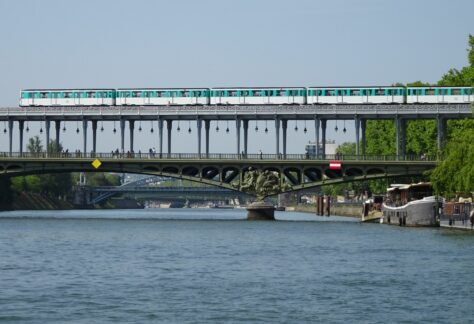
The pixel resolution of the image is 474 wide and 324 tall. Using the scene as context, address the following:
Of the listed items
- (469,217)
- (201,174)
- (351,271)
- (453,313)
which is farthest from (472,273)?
(201,174)

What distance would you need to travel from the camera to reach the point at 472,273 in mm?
55188

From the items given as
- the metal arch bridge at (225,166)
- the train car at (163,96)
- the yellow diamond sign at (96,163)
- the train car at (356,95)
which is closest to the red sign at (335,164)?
the metal arch bridge at (225,166)

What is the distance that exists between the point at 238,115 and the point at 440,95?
20481 mm

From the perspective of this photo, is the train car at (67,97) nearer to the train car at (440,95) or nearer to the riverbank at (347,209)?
the train car at (440,95)

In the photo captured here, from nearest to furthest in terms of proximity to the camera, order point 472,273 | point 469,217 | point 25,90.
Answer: point 472,273, point 469,217, point 25,90

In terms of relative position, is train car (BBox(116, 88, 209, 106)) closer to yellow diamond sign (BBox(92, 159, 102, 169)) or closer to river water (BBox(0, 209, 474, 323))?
yellow diamond sign (BBox(92, 159, 102, 169))

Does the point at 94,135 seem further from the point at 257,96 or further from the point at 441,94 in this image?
the point at 441,94

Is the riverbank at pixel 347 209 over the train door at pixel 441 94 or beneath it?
beneath

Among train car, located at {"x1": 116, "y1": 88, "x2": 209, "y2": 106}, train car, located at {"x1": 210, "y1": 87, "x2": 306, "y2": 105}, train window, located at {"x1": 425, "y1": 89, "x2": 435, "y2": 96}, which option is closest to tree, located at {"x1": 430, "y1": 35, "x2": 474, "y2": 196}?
train window, located at {"x1": 425, "y1": 89, "x2": 435, "y2": 96}

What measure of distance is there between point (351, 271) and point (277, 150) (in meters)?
73.9

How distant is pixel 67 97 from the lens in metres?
138

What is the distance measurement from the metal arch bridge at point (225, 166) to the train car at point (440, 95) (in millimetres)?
6149

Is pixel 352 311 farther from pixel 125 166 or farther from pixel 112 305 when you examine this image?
pixel 125 166

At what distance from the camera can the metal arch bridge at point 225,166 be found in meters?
121
